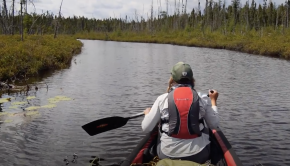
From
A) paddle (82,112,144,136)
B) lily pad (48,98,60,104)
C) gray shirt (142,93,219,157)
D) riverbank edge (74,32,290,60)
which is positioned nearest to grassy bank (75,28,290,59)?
riverbank edge (74,32,290,60)

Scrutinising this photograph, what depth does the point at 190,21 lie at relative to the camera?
8500cm

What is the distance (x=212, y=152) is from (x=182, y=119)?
4.01 ft

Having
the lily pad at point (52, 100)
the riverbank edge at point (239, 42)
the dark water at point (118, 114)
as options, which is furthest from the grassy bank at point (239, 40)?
the lily pad at point (52, 100)

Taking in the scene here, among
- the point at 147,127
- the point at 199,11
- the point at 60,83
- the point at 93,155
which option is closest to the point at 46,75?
the point at 60,83

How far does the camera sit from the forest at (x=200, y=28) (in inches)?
1328

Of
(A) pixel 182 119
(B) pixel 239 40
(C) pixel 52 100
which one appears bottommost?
(C) pixel 52 100

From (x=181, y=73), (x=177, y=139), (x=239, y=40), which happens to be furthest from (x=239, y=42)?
(x=177, y=139)

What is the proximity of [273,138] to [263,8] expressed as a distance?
65747 millimetres

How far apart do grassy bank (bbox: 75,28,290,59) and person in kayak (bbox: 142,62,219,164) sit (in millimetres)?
28713

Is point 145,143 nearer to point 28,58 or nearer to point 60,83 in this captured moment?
point 60,83

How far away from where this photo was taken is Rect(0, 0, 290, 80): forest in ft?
111

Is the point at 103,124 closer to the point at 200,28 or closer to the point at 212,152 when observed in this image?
the point at 212,152

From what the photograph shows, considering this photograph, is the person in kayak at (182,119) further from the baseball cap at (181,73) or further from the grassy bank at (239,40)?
the grassy bank at (239,40)

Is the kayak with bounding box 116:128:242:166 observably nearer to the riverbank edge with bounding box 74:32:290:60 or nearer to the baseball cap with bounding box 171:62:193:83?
the baseball cap with bounding box 171:62:193:83
